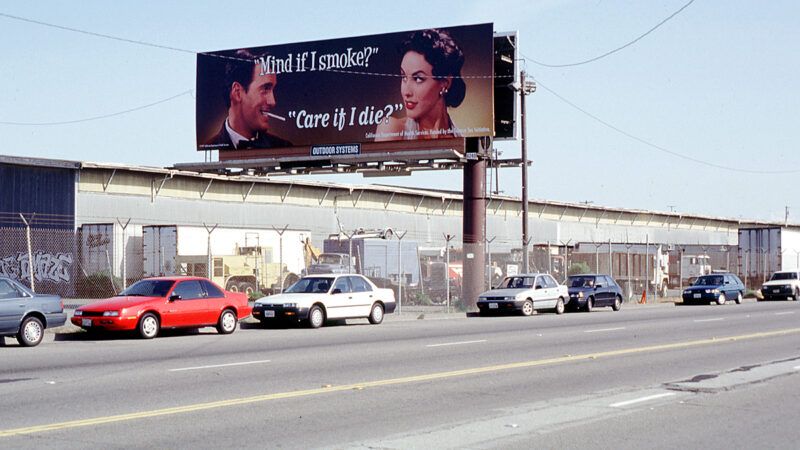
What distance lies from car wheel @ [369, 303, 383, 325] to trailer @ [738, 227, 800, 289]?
1513 inches

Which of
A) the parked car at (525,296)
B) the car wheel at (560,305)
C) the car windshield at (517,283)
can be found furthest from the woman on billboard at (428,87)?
the car wheel at (560,305)

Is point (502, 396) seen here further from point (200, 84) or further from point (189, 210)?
point (189, 210)

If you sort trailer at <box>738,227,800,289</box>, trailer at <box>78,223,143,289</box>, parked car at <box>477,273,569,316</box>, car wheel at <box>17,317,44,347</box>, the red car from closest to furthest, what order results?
car wheel at <box>17,317,44,347</box> < the red car < parked car at <box>477,273,569,316</box> < trailer at <box>78,223,143,289</box> < trailer at <box>738,227,800,289</box>

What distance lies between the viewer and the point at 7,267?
40500 mm

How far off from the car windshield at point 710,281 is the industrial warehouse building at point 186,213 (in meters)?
3.24

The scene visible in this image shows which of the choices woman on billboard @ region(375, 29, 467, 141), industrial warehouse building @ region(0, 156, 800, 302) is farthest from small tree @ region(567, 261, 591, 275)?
woman on billboard @ region(375, 29, 467, 141)

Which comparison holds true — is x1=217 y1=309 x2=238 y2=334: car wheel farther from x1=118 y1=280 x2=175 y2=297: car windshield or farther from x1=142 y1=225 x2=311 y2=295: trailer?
x1=142 y1=225 x2=311 y2=295: trailer

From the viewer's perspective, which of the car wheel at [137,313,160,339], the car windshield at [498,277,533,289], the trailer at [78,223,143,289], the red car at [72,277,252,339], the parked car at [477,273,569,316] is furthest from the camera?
the trailer at [78,223,143,289]

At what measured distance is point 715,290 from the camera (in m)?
45.5

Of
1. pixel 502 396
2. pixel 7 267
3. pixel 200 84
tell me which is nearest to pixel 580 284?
pixel 200 84

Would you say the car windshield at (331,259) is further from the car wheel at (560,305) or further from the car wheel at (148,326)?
the car wheel at (148,326)

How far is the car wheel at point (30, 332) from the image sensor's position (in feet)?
66.5

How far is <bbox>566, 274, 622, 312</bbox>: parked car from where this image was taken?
125 feet

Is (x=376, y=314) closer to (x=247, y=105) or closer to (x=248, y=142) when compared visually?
(x=248, y=142)
